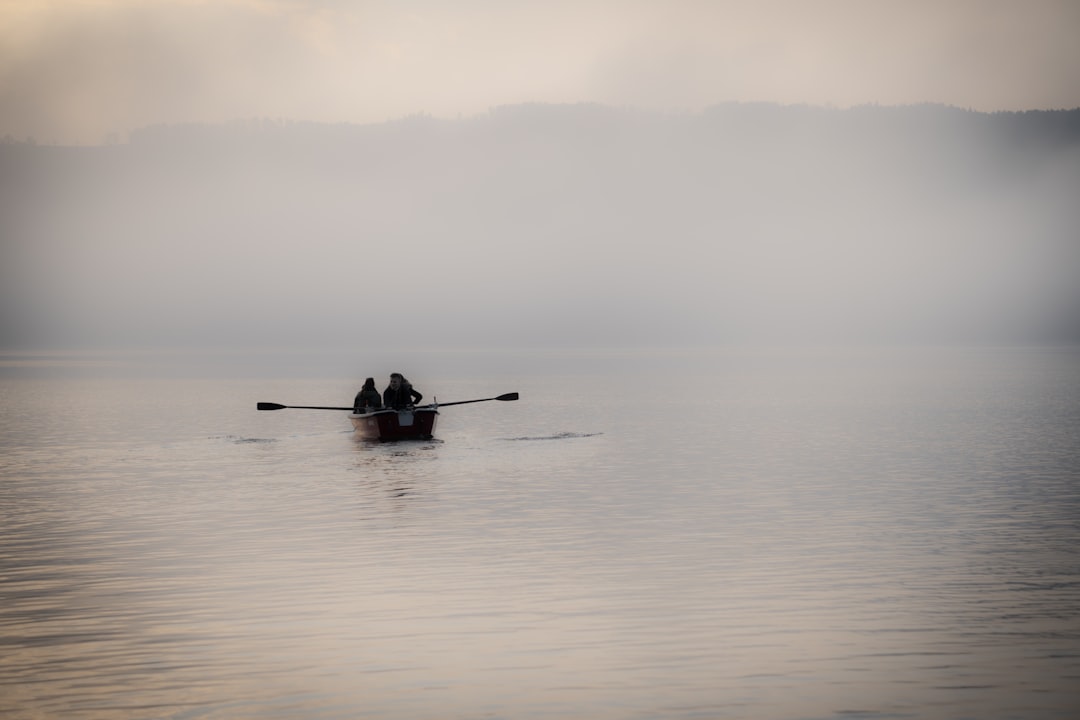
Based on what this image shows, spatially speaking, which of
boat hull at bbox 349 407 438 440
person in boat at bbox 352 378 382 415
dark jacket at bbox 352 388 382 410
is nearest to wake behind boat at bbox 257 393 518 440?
boat hull at bbox 349 407 438 440

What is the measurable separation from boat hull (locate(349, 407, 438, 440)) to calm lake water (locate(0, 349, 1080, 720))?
171cm

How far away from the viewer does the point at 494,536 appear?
2581 centimetres

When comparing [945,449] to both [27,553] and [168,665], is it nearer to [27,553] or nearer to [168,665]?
[27,553]

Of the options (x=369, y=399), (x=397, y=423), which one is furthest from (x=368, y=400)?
(x=397, y=423)

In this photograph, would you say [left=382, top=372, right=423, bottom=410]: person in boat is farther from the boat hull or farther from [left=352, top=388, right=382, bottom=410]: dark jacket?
the boat hull

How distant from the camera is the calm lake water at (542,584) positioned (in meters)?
13.7

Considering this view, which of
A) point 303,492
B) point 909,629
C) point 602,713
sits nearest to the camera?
point 602,713

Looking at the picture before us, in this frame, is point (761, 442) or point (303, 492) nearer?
point (303, 492)

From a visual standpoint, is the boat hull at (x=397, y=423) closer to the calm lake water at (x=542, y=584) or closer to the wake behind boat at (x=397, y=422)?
the wake behind boat at (x=397, y=422)

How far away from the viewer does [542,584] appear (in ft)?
65.8

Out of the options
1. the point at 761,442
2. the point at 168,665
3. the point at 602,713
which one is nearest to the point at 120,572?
the point at 168,665

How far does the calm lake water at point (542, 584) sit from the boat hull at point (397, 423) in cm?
171

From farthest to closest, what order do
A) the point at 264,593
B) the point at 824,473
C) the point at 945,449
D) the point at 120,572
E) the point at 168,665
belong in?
the point at 945,449 → the point at 824,473 → the point at 120,572 → the point at 264,593 → the point at 168,665

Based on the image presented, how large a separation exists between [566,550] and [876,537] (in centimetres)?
633
